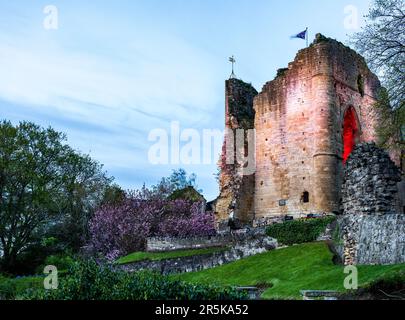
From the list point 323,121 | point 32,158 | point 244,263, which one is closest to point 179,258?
point 244,263

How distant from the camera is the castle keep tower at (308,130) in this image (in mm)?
45969

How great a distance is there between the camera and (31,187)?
51.8 meters

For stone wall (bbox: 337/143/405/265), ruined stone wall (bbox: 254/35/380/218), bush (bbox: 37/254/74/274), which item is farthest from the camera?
ruined stone wall (bbox: 254/35/380/218)

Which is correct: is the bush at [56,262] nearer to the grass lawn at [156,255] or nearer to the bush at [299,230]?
the grass lawn at [156,255]

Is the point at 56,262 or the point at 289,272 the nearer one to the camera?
the point at 289,272

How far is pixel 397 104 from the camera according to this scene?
29.5 metres

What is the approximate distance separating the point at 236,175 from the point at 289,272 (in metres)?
23.0

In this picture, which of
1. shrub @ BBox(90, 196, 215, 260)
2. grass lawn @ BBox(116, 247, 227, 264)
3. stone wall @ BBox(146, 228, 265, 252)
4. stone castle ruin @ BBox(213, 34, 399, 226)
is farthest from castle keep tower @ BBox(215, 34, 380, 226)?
grass lawn @ BBox(116, 247, 227, 264)

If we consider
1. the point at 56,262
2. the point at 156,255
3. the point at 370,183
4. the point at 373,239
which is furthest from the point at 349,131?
the point at 373,239

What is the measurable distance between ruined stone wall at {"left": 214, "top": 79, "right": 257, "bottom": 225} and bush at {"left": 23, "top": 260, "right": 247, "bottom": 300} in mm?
33698

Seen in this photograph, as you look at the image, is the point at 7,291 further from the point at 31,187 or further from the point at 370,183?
the point at 31,187

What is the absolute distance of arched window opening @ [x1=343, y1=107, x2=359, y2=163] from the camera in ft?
164

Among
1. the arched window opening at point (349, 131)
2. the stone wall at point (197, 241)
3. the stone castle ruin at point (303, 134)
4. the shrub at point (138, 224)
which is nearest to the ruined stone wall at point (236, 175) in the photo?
the stone castle ruin at point (303, 134)

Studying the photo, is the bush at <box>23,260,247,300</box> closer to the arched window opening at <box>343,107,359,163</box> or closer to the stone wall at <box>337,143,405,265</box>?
the stone wall at <box>337,143,405,265</box>
